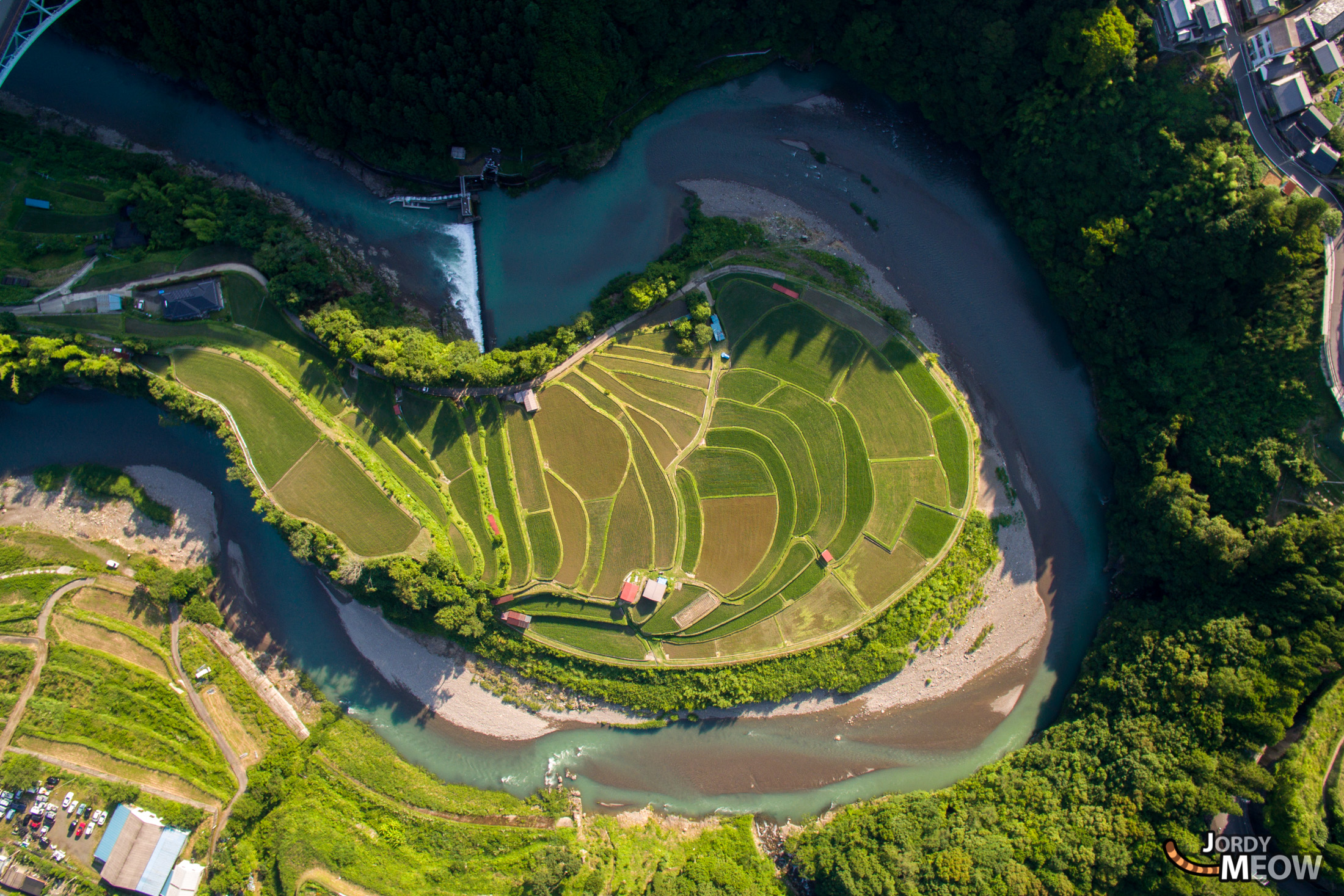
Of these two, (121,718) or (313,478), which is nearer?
(313,478)

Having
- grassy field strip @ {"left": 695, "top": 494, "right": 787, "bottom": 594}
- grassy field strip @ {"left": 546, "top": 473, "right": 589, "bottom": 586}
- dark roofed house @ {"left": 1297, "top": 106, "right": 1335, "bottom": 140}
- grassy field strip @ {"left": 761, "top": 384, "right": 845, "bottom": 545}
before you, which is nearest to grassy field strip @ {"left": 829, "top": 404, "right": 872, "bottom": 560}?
grassy field strip @ {"left": 761, "top": 384, "right": 845, "bottom": 545}

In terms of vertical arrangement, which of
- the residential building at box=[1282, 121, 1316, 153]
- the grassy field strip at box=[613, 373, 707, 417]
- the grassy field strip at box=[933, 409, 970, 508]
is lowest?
the grassy field strip at box=[933, 409, 970, 508]

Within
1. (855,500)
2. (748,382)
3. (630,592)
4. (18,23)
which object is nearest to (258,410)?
(18,23)

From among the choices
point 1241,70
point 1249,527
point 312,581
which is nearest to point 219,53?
point 312,581

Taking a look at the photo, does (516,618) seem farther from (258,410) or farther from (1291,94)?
(1291,94)

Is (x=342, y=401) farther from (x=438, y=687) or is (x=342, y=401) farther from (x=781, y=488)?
(x=781, y=488)

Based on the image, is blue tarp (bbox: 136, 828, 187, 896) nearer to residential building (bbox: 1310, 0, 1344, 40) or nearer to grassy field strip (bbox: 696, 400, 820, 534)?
grassy field strip (bbox: 696, 400, 820, 534)

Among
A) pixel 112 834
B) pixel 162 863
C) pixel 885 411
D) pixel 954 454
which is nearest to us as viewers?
pixel 112 834
